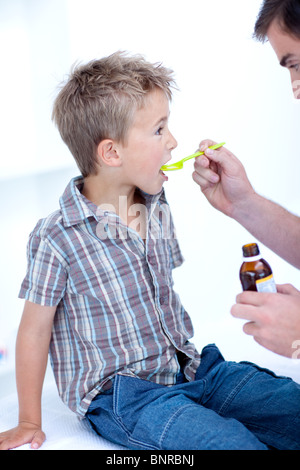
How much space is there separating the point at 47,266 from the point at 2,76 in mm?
934

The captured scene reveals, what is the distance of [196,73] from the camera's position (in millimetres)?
1963

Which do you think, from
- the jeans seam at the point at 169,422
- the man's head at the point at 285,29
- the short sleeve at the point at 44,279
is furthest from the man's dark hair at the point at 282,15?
the jeans seam at the point at 169,422

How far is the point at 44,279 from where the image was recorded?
1171mm

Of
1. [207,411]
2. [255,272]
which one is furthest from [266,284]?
[207,411]

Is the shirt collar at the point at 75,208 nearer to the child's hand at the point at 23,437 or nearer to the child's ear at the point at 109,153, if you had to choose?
the child's ear at the point at 109,153

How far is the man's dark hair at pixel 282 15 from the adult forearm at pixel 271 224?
1.20ft

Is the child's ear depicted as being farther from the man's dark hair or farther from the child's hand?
the child's hand

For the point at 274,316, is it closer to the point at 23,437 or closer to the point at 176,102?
the point at 23,437

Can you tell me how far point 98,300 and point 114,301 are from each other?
0.03m

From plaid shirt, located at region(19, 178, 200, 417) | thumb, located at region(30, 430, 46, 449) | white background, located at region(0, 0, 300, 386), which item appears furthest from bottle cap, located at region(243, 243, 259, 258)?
white background, located at region(0, 0, 300, 386)

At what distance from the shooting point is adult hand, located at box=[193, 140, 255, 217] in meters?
1.30

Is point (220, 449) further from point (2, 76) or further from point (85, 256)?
point (2, 76)

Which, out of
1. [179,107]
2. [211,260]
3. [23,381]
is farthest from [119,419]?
[179,107]

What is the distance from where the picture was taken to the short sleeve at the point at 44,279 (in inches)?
46.1
